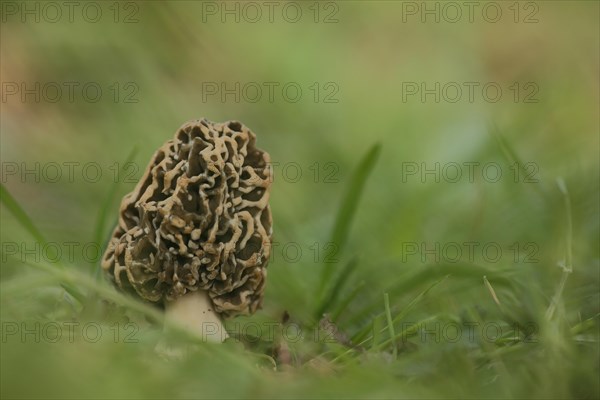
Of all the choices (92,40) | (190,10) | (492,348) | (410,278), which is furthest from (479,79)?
(492,348)

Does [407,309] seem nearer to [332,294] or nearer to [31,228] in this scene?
[332,294]

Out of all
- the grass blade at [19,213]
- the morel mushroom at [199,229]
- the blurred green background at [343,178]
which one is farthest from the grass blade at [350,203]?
the grass blade at [19,213]

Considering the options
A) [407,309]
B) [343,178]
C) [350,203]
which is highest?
[350,203]

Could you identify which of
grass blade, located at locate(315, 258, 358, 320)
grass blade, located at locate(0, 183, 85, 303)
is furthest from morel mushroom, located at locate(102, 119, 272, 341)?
grass blade, located at locate(315, 258, 358, 320)

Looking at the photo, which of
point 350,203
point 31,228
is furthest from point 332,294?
point 31,228

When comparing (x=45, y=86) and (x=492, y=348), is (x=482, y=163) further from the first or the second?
(x=45, y=86)

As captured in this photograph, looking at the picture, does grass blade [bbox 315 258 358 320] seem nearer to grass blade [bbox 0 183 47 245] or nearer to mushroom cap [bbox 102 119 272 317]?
mushroom cap [bbox 102 119 272 317]
